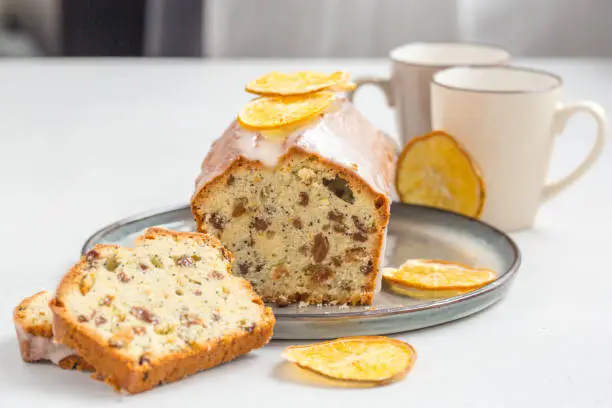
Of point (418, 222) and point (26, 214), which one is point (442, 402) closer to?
point (418, 222)

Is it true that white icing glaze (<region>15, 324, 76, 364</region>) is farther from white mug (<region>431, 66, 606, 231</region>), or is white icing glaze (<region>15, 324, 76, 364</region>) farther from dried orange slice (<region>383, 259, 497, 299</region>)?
white mug (<region>431, 66, 606, 231</region>)

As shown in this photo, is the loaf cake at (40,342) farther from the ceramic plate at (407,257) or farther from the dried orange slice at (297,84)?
the dried orange slice at (297,84)

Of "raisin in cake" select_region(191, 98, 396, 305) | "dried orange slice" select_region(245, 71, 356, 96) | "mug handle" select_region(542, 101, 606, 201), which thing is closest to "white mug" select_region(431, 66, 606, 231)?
"mug handle" select_region(542, 101, 606, 201)

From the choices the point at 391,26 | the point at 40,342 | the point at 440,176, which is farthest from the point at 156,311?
the point at 391,26

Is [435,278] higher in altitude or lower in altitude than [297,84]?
lower

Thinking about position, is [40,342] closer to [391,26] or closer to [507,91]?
[507,91]

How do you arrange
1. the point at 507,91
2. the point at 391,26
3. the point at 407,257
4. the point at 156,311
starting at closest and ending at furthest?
the point at 156,311 < the point at 407,257 < the point at 507,91 < the point at 391,26

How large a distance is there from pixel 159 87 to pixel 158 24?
1.01 meters

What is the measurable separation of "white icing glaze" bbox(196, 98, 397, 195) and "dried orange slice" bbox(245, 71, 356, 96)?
2.0 inches

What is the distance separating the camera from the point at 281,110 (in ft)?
5.89

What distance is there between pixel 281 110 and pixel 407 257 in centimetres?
42

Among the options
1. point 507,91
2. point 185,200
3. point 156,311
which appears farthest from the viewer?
point 185,200

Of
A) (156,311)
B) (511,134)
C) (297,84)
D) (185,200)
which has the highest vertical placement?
(297,84)

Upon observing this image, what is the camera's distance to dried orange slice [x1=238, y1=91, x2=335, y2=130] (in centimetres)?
175
